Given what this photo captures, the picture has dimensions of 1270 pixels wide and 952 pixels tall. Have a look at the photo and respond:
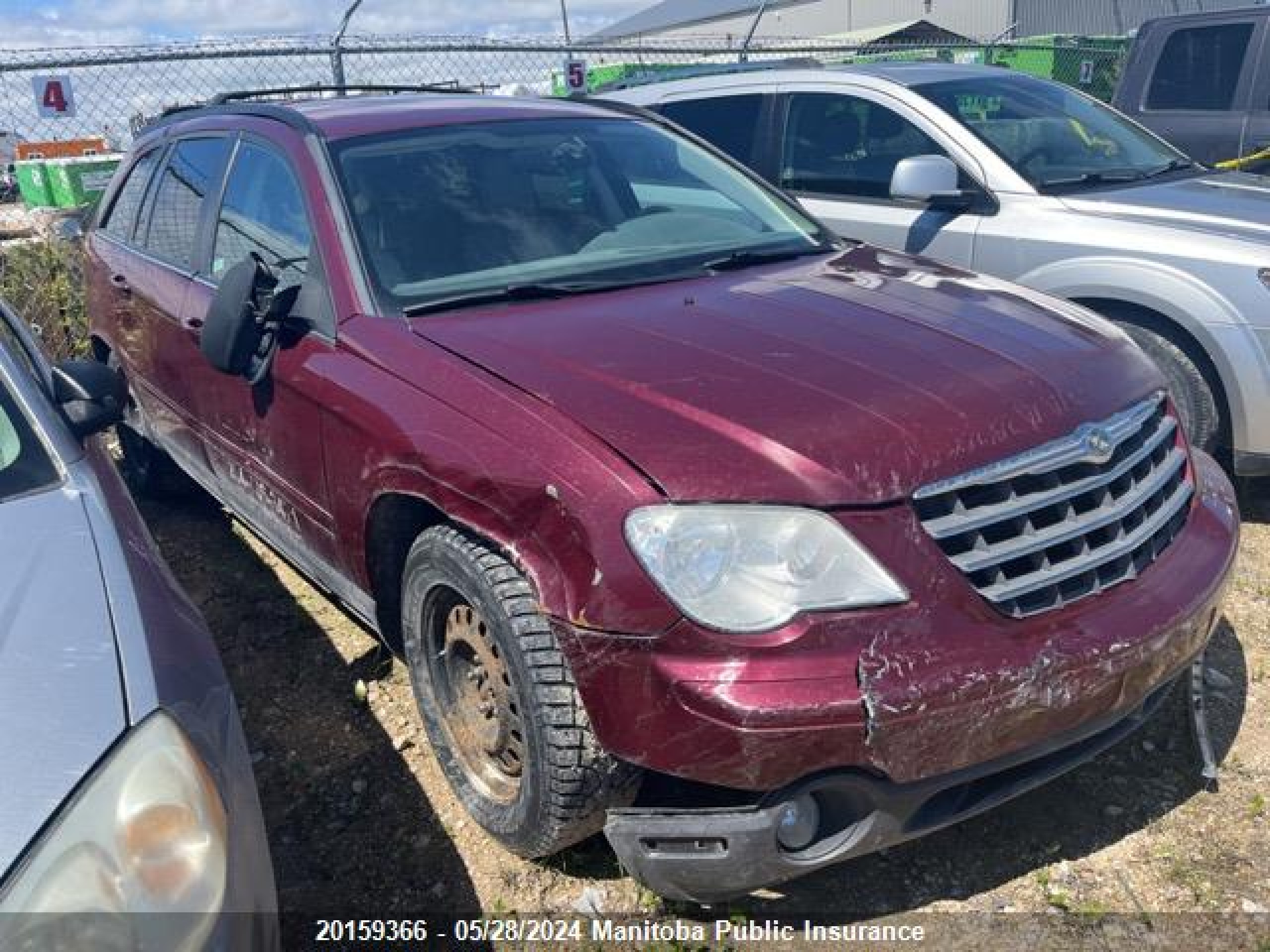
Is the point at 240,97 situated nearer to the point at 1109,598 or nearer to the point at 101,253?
the point at 101,253

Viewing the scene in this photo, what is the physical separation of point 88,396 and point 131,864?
162 cm

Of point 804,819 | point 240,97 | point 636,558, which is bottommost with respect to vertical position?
point 804,819

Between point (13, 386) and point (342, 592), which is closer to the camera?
point (13, 386)

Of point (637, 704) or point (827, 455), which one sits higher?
point (827, 455)

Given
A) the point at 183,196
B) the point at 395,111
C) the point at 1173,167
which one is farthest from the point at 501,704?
the point at 1173,167

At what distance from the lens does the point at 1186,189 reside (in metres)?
4.80

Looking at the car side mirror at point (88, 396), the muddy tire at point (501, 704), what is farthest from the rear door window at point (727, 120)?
the muddy tire at point (501, 704)

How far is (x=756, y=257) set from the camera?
10.7 feet

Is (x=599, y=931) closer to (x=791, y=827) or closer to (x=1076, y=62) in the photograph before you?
(x=791, y=827)

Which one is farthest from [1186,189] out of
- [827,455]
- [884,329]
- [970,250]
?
[827,455]

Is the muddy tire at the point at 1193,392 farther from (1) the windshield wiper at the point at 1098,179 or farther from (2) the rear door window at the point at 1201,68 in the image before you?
(2) the rear door window at the point at 1201,68

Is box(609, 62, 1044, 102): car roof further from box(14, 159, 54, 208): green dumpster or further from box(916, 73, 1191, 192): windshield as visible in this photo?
box(14, 159, 54, 208): green dumpster

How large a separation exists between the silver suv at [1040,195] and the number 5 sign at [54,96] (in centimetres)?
478

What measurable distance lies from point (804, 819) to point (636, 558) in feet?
2.04
